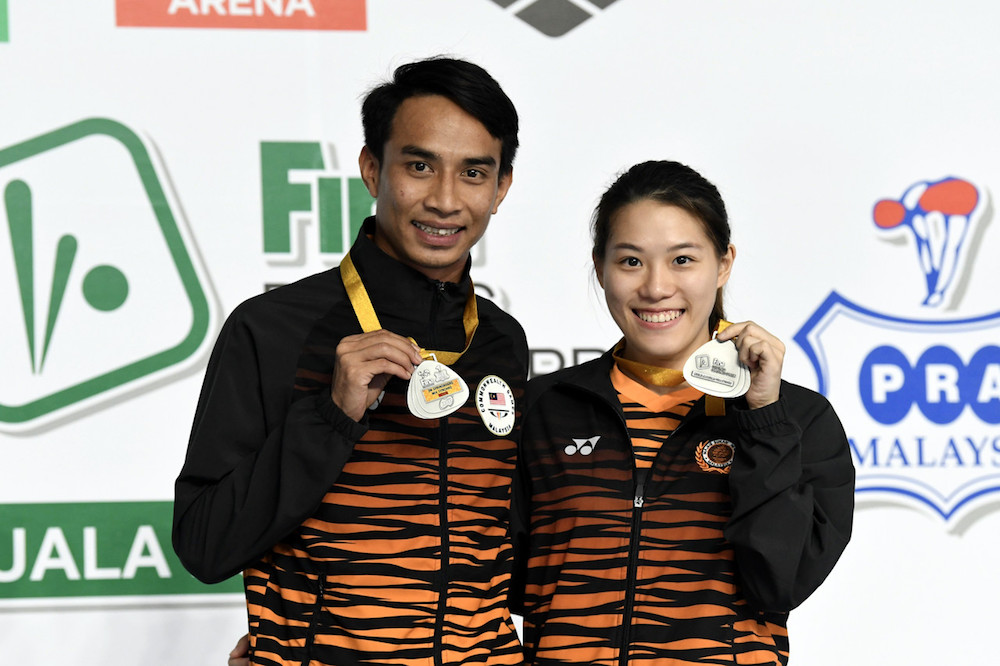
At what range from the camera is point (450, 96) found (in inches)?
58.2

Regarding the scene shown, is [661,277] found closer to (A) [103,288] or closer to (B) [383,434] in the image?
(B) [383,434]

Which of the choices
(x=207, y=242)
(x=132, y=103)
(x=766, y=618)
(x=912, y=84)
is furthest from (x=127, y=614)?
(x=912, y=84)

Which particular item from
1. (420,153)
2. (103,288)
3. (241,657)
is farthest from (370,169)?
(103,288)

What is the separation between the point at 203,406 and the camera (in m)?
1.42

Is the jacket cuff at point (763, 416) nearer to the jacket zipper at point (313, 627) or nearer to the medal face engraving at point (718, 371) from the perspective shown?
the medal face engraving at point (718, 371)

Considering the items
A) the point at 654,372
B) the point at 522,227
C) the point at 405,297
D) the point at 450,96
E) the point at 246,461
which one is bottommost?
the point at 246,461

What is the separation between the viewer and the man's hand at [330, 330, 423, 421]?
124 centimetres

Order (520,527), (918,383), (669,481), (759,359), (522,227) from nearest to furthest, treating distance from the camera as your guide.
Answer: (759,359), (669,481), (520,527), (522,227), (918,383)

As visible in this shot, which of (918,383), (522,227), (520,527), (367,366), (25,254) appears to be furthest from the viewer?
(918,383)

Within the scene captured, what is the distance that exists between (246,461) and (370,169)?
50 cm

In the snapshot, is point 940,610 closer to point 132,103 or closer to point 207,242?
point 207,242

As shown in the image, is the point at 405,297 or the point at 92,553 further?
the point at 92,553

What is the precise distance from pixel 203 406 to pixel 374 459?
0.26m

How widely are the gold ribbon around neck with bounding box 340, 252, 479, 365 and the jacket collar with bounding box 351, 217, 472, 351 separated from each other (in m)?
0.02
